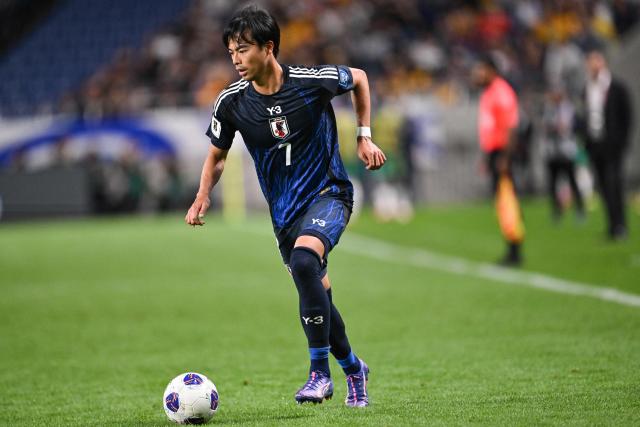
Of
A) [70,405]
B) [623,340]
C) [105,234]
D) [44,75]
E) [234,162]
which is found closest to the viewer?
[70,405]

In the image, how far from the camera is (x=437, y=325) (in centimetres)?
950

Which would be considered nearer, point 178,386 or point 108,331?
point 178,386

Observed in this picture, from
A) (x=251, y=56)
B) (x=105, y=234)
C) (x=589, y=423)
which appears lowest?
(x=105, y=234)

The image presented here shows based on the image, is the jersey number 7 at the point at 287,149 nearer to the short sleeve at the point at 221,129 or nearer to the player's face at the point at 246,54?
the short sleeve at the point at 221,129

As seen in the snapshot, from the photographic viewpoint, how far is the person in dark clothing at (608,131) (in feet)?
50.7

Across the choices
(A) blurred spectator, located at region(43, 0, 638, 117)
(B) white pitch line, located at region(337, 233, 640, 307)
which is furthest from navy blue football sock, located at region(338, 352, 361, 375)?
(A) blurred spectator, located at region(43, 0, 638, 117)

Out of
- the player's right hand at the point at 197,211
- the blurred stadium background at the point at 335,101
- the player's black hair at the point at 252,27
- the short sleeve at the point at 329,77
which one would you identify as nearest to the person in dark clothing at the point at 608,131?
the blurred stadium background at the point at 335,101

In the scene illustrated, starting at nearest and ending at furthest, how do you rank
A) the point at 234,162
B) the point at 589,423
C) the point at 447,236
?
the point at 589,423, the point at 447,236, the point at 234,162

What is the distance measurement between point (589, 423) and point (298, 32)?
24.6 meters

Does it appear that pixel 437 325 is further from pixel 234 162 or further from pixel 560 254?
pixel 234 162

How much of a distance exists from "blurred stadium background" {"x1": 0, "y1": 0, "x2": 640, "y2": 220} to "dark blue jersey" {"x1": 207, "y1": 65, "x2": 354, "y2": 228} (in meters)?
19.2

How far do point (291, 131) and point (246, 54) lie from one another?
1.63ft

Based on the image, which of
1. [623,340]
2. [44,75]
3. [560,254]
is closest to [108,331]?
[623,340]

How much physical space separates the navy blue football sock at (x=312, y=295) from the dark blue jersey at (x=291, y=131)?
0.41 metres
